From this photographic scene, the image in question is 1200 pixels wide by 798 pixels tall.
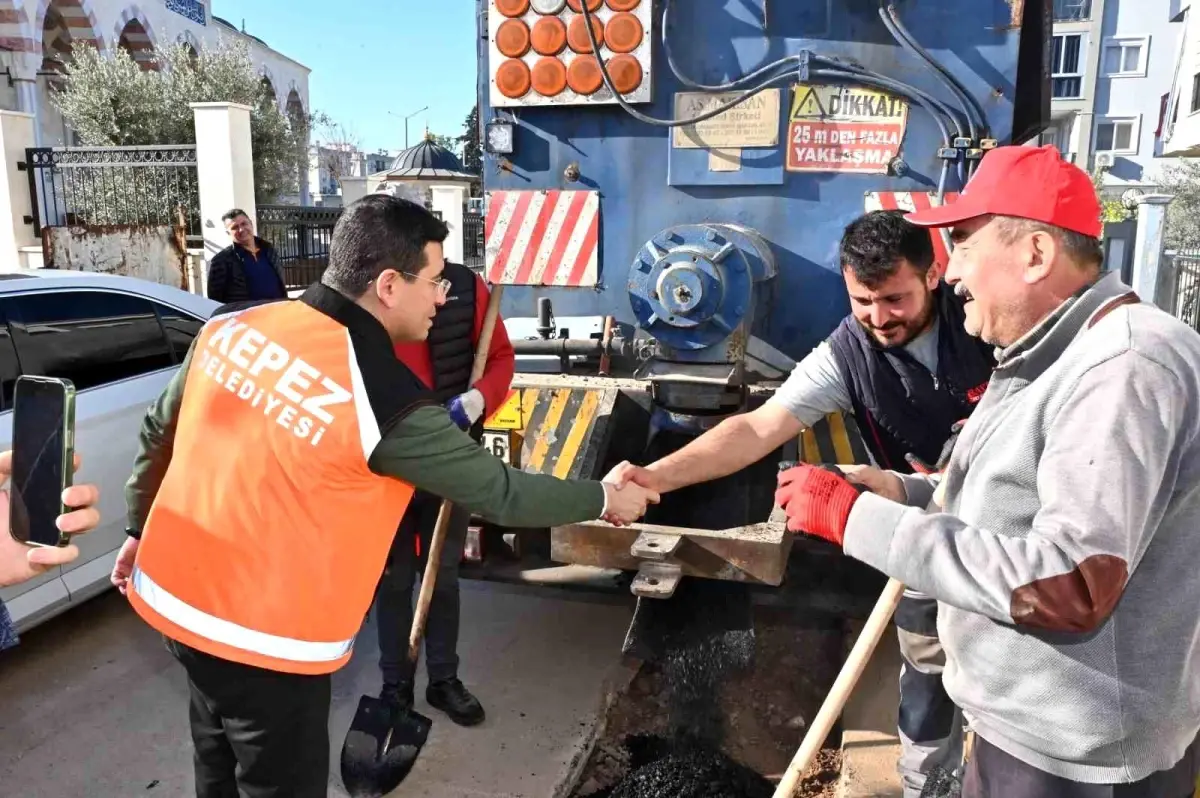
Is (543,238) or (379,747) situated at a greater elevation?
(543,238)

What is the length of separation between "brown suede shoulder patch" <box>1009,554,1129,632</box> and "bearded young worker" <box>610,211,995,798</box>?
1.23 metres

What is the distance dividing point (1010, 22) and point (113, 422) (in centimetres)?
403

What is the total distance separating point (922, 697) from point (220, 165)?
1135 cm

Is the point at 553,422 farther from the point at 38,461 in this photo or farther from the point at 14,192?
the point at 14,192

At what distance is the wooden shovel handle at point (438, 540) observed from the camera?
326 cm

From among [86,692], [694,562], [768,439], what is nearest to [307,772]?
[694,562]

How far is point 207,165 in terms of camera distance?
1172 cm

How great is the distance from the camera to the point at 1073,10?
34750 mm

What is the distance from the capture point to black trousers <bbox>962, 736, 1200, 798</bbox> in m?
1.53

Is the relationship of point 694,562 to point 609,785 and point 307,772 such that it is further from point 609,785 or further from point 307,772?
point 307,772

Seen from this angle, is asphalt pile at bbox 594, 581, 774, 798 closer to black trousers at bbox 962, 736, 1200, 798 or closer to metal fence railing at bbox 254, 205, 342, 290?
black trousers at bbox 962, 736, 1200, 798

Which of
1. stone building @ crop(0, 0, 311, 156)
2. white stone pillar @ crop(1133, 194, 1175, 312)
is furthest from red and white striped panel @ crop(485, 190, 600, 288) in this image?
stone building @ crop(0, 0, 311, 156)

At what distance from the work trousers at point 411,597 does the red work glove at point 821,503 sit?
1693 mm

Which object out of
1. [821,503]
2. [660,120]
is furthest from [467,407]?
[821,503]
